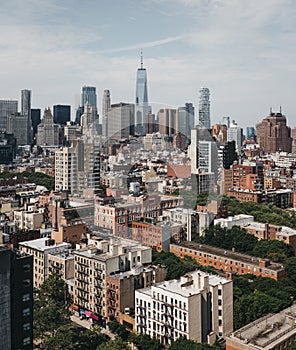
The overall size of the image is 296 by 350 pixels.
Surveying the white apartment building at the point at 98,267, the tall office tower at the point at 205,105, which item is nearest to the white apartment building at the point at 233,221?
the white apartment building at the point at 98,267

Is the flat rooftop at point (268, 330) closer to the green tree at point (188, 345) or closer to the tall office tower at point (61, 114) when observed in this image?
the green tree at point (188, 345)

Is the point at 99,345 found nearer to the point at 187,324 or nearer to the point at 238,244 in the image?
the point at 187,324

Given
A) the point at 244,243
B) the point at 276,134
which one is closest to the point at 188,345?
the point at 244,243

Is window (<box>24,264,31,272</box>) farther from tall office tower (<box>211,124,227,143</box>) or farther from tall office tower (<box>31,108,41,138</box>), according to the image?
tall office tower (<box>31,108,41,138</box>)

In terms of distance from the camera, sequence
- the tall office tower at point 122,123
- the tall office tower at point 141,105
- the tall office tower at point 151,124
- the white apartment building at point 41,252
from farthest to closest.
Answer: the tall office tower at point 122,123, the tall office tower at point 141,105, the tall office tower at point 151,124, the white apartment building at point 41,252

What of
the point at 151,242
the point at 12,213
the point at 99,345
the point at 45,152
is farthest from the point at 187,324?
the point at 45,152

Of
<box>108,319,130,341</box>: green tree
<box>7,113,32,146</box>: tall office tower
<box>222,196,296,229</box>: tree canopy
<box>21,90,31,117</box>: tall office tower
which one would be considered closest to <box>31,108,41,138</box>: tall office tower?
<box>21,90,31,117</box>: tall office tower
